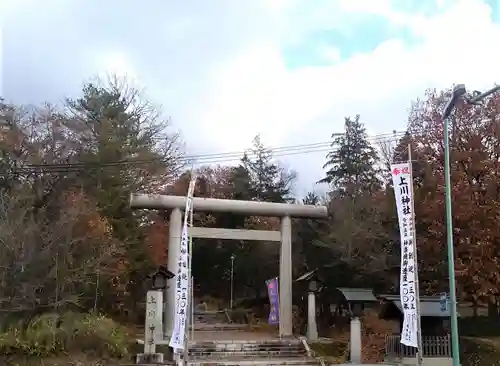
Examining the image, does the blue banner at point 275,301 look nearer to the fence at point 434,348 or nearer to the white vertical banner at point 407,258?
the fence at point 434,348

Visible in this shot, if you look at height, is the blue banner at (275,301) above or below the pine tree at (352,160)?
below

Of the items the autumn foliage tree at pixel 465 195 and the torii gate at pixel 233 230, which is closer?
the autumn foliage tree at pixel 465 195

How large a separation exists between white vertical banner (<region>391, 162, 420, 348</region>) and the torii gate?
9.87m

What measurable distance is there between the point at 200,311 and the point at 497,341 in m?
22.2

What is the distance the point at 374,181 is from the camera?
114ft

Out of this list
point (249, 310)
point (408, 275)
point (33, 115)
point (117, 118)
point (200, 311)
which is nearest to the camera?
point (408, 275)

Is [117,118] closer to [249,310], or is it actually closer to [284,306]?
[284,306]

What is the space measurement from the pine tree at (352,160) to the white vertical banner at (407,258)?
20.8 metres

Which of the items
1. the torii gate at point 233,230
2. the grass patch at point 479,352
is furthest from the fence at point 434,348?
the torii gate at point 233,230

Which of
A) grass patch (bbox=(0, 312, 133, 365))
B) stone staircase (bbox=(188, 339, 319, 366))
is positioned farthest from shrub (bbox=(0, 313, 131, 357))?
stone staircase (bbox=(188, 339, 319, 366))

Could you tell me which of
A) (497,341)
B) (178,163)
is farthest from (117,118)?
(497,341)

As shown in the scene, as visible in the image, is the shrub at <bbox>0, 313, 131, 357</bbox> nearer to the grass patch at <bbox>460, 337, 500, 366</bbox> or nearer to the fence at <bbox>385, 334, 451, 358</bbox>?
the fence at <bbox>385, 334, 451, 358</bbox>

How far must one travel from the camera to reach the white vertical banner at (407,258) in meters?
12.8

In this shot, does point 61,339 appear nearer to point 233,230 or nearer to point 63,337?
point 63,337
